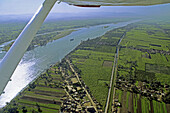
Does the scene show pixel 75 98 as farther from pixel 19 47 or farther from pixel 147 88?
pixel 19 47

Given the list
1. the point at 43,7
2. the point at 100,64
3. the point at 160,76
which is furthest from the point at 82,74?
the point at 43,7

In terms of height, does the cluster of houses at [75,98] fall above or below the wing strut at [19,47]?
below

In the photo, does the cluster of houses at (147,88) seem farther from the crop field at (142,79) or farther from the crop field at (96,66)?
the crop field at (96,66)

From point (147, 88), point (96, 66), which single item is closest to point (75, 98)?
point (147, 88)

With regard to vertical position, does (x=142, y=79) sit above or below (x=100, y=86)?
above

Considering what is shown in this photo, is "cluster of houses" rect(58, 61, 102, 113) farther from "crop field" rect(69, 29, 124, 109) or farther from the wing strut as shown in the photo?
the wing strut

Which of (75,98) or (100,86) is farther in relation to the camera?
(100,86)

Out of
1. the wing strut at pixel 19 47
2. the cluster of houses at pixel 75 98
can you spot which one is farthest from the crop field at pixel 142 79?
the wing strut at pixel 19 47
